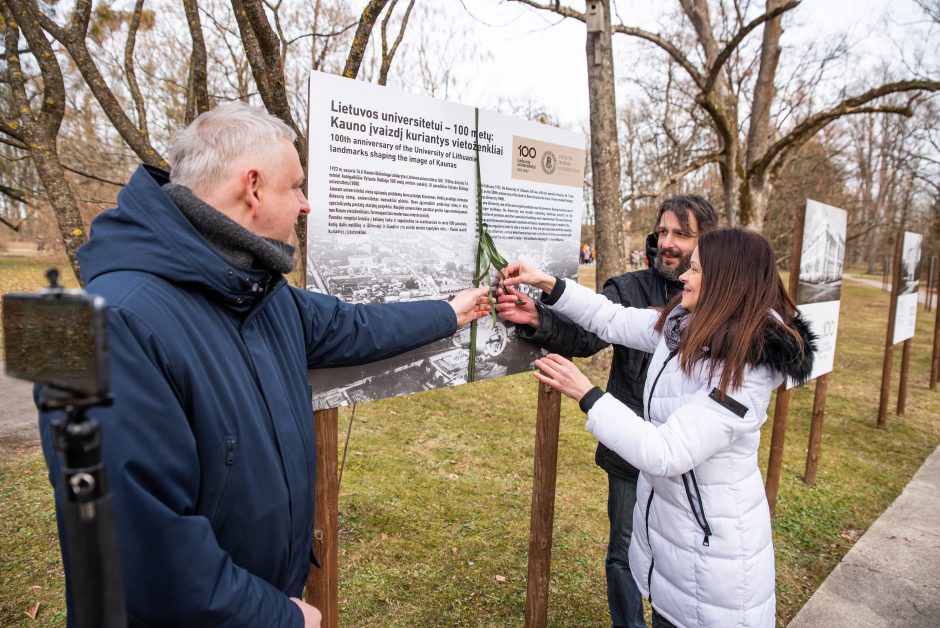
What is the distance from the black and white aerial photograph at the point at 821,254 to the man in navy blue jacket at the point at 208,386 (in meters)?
3.76

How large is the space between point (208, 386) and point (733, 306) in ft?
4.94

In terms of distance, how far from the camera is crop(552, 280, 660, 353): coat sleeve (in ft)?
7.39

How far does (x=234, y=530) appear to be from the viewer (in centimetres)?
120

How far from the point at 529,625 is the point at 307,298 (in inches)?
77.2

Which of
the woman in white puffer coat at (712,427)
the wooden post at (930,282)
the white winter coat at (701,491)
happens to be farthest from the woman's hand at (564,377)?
the wooden post at (930,282)

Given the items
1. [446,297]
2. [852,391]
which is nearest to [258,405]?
[446,297]

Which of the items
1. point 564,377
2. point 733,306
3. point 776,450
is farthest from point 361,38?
point 776,450

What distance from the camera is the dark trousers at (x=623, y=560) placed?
8.26 feet

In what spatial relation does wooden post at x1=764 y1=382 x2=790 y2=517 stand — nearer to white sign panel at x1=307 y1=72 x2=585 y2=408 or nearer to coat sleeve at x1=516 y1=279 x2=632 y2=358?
coat sleeve at x1=516 y1=279 x2=632 y2=358

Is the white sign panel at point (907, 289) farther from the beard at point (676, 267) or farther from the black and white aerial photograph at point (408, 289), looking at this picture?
the black and white aerial photograph at point (408, 289)

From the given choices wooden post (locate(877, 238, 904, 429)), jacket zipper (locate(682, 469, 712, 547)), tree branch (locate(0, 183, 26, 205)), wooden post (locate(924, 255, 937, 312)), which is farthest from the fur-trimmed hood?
wooden post (locate(924, 255, 937, 312))

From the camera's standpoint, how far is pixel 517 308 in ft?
7.81

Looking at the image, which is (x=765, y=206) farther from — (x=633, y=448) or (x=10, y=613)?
(x=10, y=613)

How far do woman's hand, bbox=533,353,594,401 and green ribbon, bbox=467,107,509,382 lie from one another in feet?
1.15
